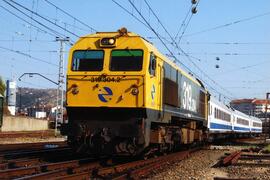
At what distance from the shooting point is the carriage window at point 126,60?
578 inches

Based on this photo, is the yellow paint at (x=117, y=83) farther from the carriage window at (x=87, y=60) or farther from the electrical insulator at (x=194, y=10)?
the electrical insulator at (x=194, y=10)

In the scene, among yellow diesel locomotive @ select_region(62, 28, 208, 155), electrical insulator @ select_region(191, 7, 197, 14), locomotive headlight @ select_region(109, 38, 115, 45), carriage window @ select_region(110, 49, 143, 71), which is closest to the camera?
yellow diesel locomotive @ select_region(62, 28, 208, 155)

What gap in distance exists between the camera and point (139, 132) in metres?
13.9

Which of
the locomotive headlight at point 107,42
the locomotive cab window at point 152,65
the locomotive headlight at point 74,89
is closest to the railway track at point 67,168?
the locomotive headlight at point 74,89

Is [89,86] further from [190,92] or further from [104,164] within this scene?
[190,92]

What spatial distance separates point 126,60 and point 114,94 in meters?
1.21

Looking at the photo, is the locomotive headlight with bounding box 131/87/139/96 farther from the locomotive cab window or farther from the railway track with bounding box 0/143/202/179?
the railway track with bounding box 0/143/202/179

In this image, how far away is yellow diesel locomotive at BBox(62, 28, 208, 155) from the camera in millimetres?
14188

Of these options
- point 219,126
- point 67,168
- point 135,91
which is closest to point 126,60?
point 135,91

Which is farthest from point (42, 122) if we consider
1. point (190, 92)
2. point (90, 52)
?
point (90, 52)

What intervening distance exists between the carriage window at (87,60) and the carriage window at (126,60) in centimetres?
43

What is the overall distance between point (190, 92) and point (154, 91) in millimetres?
7123

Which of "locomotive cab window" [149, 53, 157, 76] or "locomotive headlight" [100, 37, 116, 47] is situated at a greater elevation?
"locomotive headlight" [100, 37, 116, 47]

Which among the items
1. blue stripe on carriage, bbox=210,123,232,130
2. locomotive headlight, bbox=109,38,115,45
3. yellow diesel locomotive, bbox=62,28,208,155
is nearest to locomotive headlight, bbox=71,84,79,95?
yellow diesel locomotive, bbox=62,28,208,155
